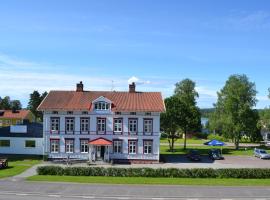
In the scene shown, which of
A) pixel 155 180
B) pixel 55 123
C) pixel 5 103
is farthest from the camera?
pixel 5 103

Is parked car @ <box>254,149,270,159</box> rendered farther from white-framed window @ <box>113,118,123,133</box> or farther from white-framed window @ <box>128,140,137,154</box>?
white-framed window @ <box>113,118,123,133</box>

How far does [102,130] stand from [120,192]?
83.9 ft

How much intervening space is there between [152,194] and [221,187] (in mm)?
6651

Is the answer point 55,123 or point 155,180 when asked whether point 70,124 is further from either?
point 155,180

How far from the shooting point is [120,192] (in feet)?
106

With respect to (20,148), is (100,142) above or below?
above

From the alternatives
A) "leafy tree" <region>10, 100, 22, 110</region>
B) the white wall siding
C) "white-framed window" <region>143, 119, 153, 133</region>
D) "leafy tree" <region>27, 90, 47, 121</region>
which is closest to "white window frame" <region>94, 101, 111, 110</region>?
"white-framed window" <region>143, 119, 153, 133</region>

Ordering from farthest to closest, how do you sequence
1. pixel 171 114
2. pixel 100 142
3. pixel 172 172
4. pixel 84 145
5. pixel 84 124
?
pixel 171 114, pixel 84 124, pixel 84 145, pixel 100 142, pixel 172 172

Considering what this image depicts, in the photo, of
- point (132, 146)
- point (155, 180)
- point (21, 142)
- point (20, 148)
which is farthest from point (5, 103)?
point (155, 180)

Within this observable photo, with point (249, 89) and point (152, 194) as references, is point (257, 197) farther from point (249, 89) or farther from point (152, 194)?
point (249, 89)

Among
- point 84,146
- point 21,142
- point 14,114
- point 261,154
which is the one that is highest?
point 14,114

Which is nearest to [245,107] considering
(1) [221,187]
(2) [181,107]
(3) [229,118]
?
(3) [229,118]

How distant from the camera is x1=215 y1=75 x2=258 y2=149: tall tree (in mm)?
78000

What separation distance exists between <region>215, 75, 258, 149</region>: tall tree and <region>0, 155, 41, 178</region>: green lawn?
36.5 meters
